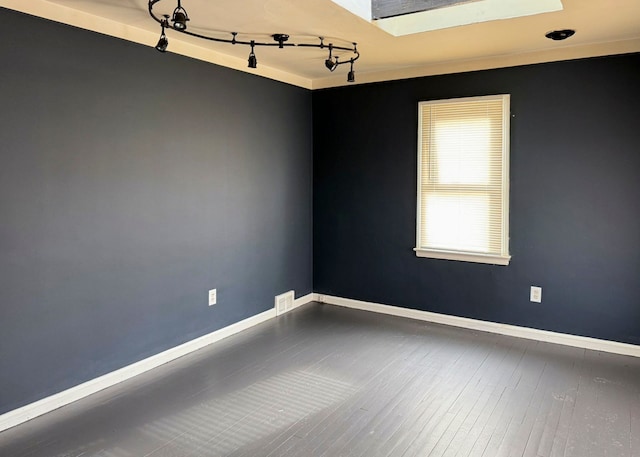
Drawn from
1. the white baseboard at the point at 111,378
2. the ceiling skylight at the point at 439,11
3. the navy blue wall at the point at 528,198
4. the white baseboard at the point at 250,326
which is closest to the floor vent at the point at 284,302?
the white baseboard at the point at 250,326

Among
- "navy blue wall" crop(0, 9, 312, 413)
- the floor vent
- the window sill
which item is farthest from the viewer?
the floor vent

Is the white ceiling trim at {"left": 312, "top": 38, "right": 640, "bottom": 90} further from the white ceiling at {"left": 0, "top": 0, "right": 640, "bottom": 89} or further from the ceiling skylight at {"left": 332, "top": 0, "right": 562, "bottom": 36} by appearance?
the ceiling skylight at {"left": 332, "top": 0, "right": 562, "bottom": 36}

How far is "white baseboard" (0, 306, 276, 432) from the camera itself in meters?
2.55

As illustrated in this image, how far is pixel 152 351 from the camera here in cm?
329

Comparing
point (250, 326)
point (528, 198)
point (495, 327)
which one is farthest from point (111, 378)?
point (528, 198)

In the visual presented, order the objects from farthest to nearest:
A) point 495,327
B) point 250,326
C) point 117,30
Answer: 1. point 250,326
2. point 495,327
3. point 117,30

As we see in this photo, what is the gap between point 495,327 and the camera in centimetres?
400

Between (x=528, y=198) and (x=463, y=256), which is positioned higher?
(x=528, y=198)

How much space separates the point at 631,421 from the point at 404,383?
1214 millimetres

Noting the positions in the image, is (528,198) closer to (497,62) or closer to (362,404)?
(497,62)

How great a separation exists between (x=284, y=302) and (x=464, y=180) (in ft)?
6.35

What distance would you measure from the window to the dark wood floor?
0.79 metres

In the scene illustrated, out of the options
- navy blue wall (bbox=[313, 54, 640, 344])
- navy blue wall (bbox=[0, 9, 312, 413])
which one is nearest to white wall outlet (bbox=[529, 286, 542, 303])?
navy blue wall (bbox=[313, 54, 640, 344])

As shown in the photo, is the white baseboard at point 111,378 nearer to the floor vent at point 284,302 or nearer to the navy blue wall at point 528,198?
the floor vent at point 284,302
